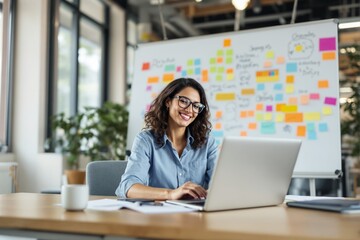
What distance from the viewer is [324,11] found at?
5.98 m

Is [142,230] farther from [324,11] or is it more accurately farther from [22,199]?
[324,11]

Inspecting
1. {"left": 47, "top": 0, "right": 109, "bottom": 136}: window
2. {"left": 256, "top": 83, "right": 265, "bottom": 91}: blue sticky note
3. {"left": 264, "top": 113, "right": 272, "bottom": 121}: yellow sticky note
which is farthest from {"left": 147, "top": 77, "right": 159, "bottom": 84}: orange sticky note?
{"left": 47, "top": 0, "right": 109, "bottom": 136}: window

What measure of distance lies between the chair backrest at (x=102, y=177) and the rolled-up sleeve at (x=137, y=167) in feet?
1.11

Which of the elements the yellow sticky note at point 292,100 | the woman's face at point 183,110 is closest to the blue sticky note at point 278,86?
the yellow sticky note at point 292,100

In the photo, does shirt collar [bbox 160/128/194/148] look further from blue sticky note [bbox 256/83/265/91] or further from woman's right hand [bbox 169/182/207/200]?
blue sticky note [bbox 256/83/265/91]

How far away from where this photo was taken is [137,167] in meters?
1.81

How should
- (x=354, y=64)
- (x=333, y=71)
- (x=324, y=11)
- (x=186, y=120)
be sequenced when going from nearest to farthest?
(x=186, y=120), (x=333, y=71), (x=354, y=64), (x=324, y=11)

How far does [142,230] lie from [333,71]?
232cm

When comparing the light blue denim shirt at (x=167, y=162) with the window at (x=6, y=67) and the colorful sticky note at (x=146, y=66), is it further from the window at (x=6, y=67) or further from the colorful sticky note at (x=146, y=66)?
the window at (x=6, y=67)

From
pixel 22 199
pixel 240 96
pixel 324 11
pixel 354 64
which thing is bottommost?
pixel 22 199

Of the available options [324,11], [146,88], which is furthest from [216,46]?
[324,11]

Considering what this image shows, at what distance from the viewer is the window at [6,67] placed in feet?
13.8

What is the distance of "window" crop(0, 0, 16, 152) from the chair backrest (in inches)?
93.8

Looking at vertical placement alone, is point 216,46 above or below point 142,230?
above
